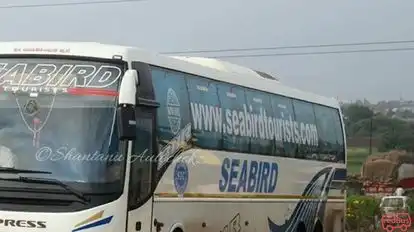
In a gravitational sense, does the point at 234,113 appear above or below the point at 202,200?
above

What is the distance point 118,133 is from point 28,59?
1.47 m

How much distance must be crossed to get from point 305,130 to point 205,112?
418cm

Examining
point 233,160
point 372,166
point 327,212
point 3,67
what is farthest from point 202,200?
point 372,166

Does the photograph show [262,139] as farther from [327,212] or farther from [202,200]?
[327,212]

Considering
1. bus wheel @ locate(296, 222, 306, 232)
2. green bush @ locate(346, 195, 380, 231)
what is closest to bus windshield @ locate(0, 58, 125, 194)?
bus wheel @ locate(296, 222, 306, 232)

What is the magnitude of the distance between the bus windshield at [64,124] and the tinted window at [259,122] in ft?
12.7

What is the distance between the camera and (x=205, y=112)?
11.7 meters

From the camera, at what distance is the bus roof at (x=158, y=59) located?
9.74m

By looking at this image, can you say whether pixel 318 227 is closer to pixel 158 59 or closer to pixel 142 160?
pixel 158 59

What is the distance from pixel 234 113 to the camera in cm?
1256

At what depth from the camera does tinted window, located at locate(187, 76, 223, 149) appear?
11.3 metres

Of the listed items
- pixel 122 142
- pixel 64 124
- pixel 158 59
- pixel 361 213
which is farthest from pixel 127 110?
pixel 361 213
